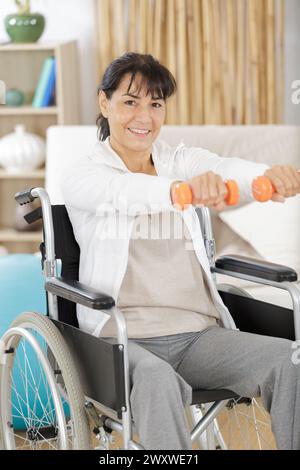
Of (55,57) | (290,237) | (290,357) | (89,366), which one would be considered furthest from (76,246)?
(55,57)

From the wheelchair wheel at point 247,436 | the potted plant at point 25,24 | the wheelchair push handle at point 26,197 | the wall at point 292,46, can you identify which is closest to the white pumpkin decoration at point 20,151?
the potted plant at point 25,24

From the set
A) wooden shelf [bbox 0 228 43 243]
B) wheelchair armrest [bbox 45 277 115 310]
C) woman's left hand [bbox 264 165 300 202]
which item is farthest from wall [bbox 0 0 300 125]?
woman's left hand [bbox 264 165 300 202]

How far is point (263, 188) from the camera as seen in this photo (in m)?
1.71

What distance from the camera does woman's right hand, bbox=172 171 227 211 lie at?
5.32ft

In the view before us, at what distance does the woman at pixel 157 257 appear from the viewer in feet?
5.85

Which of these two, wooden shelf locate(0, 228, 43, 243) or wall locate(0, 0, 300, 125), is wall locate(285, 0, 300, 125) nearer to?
wall locate(0, 0, 300, 125)

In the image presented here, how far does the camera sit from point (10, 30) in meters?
4.25

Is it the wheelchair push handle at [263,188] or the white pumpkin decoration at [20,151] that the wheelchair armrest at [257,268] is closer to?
the wheelchair push handle at [263,188]

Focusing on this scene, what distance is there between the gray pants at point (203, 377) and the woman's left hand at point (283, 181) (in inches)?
13.1

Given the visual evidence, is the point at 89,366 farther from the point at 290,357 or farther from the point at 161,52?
the point at 161,52

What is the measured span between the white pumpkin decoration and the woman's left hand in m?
2.65

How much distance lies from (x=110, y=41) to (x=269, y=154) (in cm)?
115

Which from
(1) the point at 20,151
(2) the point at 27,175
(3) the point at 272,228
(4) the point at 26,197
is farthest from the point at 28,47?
(4) the point at 26,197

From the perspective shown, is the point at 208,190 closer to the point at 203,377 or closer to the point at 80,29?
the point at 203,377
